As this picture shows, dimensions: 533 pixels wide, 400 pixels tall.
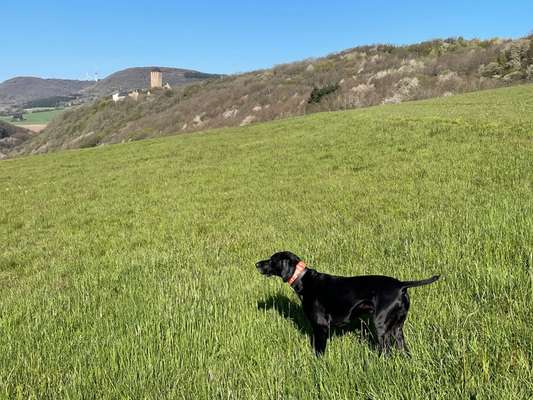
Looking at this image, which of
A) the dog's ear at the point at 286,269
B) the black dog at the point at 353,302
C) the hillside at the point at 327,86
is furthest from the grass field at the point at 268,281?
the hillside at the point at 327,86

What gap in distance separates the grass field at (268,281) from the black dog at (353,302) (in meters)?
0.21

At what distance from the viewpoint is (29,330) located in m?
4.87

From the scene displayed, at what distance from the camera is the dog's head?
4840 millimetres

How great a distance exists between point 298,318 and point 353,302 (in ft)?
3.65

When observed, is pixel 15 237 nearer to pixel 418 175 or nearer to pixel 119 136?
pixel 418 175

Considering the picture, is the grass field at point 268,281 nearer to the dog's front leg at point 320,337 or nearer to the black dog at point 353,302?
the dog's front leg at point 320,337

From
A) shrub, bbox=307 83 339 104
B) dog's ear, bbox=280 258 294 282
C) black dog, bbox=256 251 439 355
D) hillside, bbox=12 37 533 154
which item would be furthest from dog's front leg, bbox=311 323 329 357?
shrub, bbox=307 83 339 104

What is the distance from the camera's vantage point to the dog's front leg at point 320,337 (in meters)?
4.03

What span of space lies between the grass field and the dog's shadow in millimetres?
48

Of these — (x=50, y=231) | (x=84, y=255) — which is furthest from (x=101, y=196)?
(x=84, y=255)

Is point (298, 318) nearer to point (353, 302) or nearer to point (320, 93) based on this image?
point (353, 302)

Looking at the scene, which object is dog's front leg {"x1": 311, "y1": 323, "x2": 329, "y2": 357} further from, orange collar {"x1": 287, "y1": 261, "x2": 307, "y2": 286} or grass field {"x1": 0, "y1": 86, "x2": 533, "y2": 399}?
orange collar {"x1": 287, "y1": 261, "x2": 307, "y2": 286}

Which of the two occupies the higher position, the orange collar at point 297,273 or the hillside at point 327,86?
the hillside at point 327,86

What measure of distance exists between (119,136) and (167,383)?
127093 millimetres
